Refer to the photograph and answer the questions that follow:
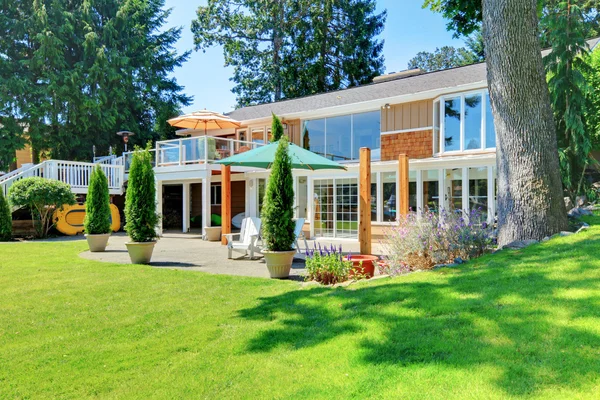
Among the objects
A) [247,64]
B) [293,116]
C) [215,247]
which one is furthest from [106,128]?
[215,247]

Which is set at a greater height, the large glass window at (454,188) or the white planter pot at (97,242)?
the large glass window at (454,188)

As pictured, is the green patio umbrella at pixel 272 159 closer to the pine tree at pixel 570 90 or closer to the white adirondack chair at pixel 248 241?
the white adirondack chair at pixel 248 241

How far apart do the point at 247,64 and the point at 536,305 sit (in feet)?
97.7

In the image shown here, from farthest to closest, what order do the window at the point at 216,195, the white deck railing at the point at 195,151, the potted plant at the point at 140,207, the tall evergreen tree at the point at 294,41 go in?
the tall evergreen tree at the point at 294,41 < the window at the point at 216,195 < the white deck railing at the point at 195,151 < the potted plant at the point at 140,207

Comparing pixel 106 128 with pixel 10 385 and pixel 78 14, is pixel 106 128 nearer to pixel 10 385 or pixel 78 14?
pixel 78 14

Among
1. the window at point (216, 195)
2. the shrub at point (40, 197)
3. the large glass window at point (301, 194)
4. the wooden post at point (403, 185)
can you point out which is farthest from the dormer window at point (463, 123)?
the shrub at point (40, 197)

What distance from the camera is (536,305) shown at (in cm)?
349

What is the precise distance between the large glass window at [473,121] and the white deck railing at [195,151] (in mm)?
8602

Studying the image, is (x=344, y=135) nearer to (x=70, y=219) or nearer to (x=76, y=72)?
(x=70, y=219)

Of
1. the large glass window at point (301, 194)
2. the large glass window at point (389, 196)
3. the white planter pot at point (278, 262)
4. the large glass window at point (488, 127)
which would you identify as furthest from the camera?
the large glass window at point (301, 194)

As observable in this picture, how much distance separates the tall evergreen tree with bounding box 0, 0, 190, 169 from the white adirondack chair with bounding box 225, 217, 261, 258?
58.8 ft

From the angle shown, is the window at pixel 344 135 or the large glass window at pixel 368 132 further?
the window at pixel 344 135

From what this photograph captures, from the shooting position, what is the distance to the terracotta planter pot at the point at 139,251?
8.77m

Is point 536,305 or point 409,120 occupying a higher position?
point 409,120
